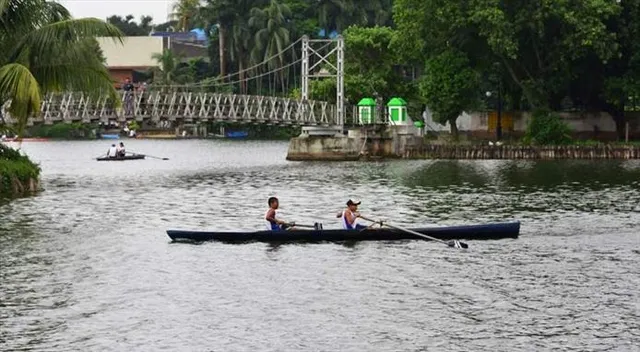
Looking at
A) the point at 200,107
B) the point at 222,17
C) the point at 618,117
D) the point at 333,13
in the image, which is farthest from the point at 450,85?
the point at 222,17

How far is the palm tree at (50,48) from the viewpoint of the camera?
57.5 meters

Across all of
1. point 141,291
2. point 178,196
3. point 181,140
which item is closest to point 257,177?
point 178,196

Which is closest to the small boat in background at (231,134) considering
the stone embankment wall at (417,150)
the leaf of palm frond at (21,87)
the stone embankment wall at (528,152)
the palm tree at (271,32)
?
the palm tree at (271,32)

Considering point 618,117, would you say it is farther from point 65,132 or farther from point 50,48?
point 65,132

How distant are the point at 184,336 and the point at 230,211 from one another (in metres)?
27.4

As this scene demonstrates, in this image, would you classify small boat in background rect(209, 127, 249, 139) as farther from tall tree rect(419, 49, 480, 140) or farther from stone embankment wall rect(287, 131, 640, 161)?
tall tree rect(419, 49, 480, 140)

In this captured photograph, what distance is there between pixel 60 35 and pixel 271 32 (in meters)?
100

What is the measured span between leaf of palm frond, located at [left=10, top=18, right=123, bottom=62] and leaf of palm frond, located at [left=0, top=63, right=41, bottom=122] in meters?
3.19

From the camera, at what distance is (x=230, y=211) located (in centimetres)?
5559

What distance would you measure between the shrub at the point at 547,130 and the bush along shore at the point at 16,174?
139 feet

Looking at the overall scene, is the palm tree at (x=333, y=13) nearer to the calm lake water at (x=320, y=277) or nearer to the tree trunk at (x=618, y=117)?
the tree trunk at (x=618, y=117)

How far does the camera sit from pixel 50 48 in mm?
58125

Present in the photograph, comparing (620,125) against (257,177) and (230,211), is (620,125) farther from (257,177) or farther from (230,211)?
(230,211)

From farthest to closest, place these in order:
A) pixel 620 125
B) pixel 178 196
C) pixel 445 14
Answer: pixel 620 125 → pixel 445 14 → pixel 178 196
